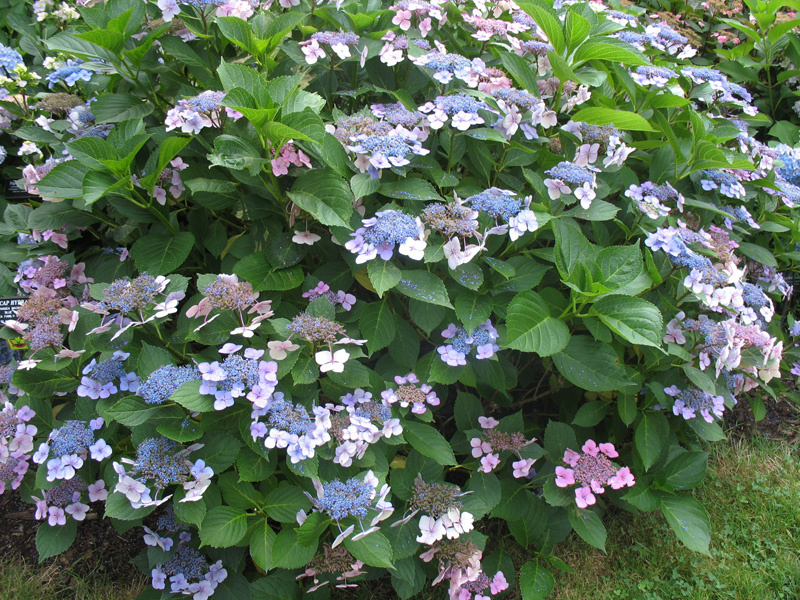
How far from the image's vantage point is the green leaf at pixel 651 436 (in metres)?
2.00

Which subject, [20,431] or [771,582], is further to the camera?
[771,582]

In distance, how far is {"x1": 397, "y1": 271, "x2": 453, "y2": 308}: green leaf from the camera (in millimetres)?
1651

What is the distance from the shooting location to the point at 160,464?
1544mm

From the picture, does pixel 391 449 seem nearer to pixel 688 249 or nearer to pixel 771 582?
pixel 688 249

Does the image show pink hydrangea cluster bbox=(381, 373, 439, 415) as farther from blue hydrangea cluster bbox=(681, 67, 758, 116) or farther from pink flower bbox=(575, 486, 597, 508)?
blue hydrangea cluster bbox=(681, 67, 758, 116)

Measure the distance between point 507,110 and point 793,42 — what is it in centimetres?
244

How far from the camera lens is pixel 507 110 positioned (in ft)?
6.25

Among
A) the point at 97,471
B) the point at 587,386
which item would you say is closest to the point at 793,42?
the point at 587,386

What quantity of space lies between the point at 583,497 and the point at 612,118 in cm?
119

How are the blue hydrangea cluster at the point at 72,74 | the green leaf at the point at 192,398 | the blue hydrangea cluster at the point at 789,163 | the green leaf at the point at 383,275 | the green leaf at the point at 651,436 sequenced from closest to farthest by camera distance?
the green leaf at the point at 192,398
the green leaf at the point at 383,275
the green leaf at the point at 651,436
the blue hydrangea cluster at the point at 72,74
the blue hydrangea cluster at the point at 789,163

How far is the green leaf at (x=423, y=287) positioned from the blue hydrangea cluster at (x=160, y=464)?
2.40ft

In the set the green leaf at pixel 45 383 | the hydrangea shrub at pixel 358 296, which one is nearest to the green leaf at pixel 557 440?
the hydrangea shrub at pixel 358 296

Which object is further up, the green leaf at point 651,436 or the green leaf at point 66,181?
the green leaf at point 66,181

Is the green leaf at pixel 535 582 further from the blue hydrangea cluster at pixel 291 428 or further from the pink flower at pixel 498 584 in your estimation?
the blue hydrangea cluster at pixel 291 428
